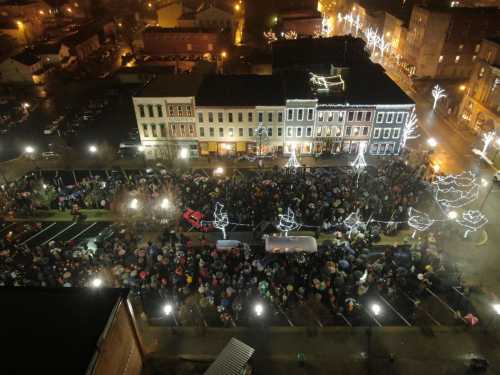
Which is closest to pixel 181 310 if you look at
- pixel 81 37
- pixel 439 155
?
pixel 439 155

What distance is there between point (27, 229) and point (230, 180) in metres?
17.7

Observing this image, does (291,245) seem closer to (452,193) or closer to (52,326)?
(52,326)

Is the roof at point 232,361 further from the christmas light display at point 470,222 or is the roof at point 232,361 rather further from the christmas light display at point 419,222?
the christmas light display at point 470,222

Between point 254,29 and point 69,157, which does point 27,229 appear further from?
point 254,29

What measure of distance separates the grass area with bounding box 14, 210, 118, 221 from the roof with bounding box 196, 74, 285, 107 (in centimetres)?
1507

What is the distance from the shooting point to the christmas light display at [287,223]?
25.6 meters

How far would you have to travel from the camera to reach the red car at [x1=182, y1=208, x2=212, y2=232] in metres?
27.8

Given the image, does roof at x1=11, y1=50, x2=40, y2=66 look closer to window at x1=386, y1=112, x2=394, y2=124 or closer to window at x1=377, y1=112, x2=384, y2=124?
window at x1=377, y1=112, x2=384, y2=124

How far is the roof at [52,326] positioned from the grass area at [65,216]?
47.5 ft

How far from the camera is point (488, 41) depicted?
133 feet

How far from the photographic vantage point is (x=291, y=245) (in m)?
24.4

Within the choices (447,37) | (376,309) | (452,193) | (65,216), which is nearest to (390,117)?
(452,193)

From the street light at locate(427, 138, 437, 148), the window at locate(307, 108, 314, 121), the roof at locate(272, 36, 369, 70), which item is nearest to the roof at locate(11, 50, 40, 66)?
the roof at locate(272, 36, 369, 70)

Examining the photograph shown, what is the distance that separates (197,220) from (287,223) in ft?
24.0
